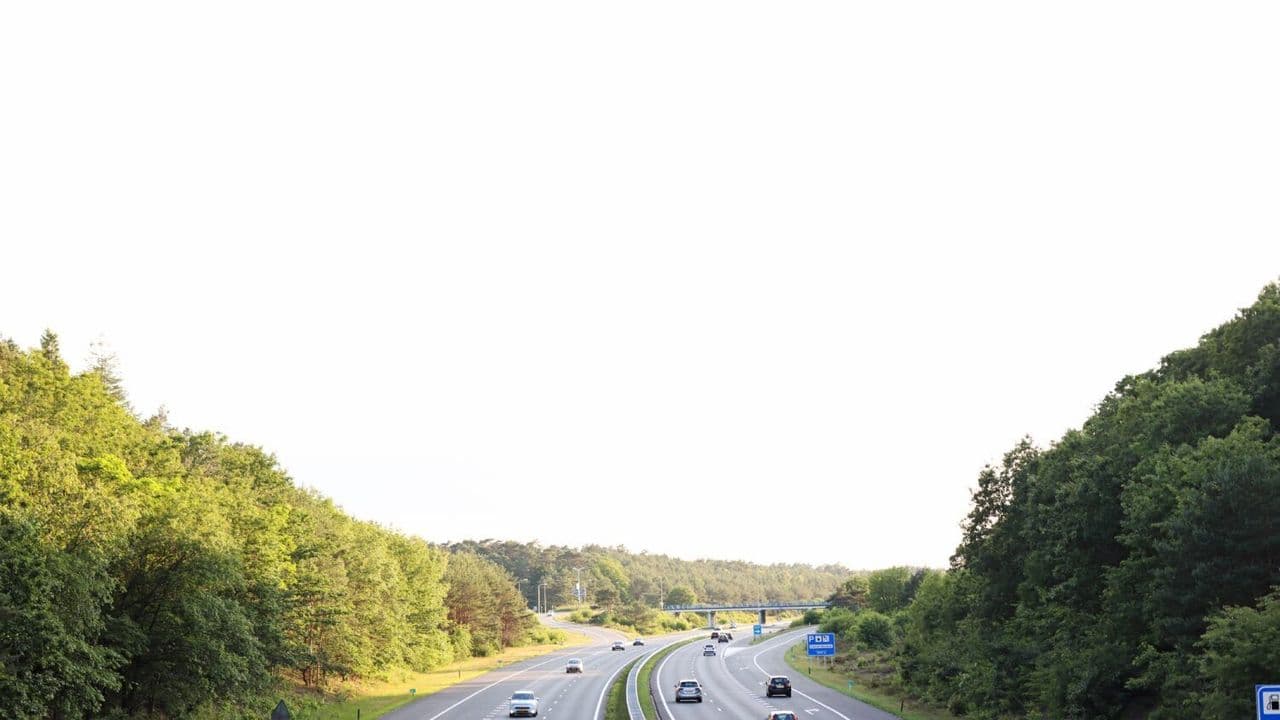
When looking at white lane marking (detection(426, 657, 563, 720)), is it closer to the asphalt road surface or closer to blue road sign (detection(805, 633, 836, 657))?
the asphalt road surface

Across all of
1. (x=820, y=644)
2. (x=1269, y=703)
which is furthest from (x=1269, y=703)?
(x=820, y=644)

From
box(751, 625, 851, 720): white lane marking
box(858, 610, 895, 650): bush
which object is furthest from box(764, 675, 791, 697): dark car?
box(858, 610, 895, 650): bush

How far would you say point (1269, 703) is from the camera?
1598 cm

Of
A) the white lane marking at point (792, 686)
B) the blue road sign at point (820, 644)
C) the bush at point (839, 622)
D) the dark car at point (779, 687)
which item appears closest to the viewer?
the white lane marking at point (792, 686)

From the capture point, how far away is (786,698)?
72812 mm

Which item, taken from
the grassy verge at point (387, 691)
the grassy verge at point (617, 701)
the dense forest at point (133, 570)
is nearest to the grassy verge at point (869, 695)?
the grassy verge at point (617, 701)

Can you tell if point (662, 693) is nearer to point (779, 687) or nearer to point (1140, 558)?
point (779, 687)

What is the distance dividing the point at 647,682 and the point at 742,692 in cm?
1020

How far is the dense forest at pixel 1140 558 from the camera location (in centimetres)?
3700

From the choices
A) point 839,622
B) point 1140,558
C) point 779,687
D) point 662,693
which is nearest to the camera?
point 1140,558

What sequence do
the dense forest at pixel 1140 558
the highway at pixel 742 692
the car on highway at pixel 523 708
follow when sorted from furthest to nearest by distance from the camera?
the highway at pixel 742 692 → the car on highway at pixel 523 708 → the dense forest at pixel 1140 558

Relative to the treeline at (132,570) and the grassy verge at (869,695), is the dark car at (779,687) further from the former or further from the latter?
the treeline at (132,570)

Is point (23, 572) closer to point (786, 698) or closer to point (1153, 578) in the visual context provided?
point (1153, 578)

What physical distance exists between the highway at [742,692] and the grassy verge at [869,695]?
910 millimetres
